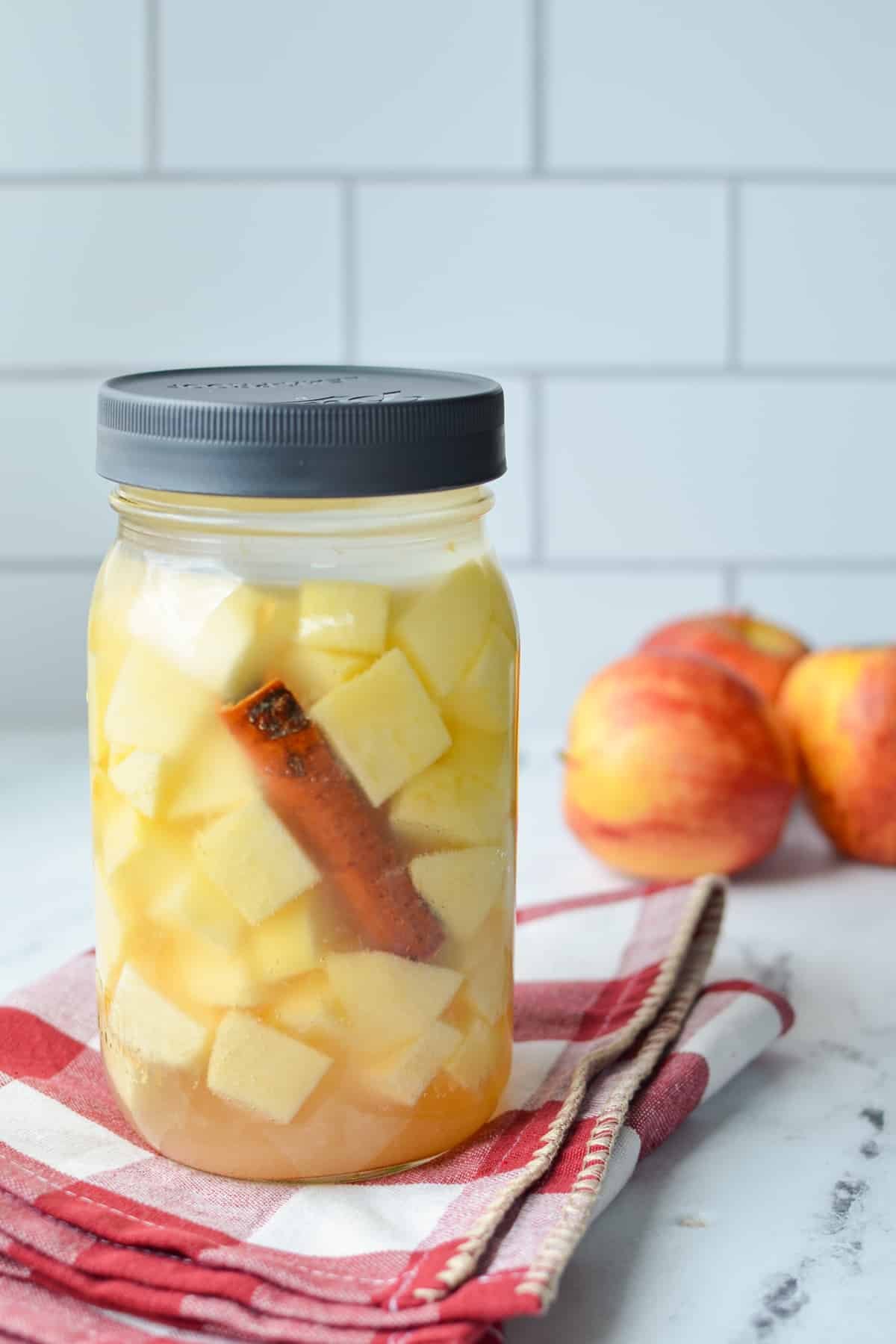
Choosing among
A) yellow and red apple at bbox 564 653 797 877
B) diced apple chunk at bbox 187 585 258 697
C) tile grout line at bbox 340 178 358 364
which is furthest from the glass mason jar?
tile grout line at bbox 340 178 358 364

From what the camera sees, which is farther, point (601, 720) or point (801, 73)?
point (801, 73)

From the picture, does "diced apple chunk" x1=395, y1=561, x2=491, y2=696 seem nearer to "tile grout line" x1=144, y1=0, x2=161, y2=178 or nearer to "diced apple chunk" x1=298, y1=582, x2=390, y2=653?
"diced apple chunk" x1=298, y1=582, x2=390, y2=653

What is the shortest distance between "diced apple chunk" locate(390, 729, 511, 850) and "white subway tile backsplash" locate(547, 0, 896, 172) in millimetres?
783

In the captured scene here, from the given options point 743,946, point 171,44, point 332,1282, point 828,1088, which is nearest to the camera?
point 332,1282

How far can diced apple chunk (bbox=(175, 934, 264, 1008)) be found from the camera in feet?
1.83

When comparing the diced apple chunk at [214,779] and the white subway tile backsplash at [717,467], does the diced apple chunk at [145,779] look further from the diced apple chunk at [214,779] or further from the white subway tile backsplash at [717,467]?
the white subway tile backsplash at [717,467]

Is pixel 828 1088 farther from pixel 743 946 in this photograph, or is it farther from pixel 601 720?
pixel 601 720

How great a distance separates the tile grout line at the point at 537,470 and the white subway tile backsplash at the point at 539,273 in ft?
0.09

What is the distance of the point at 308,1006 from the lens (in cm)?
56

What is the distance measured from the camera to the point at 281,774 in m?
0.54

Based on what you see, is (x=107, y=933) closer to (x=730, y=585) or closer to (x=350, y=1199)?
(x=350, y=1199)

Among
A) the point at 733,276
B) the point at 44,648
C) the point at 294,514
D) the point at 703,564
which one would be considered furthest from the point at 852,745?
the point at 44,648

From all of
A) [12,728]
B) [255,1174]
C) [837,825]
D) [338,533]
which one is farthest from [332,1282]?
[12,728]

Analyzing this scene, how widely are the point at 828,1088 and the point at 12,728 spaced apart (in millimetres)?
827
